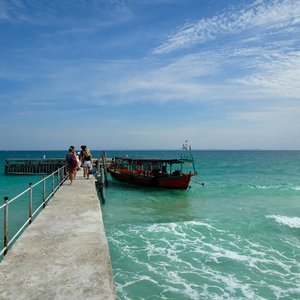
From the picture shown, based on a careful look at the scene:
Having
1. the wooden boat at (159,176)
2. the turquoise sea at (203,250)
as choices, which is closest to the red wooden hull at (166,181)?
the wooden boat at (159,176)

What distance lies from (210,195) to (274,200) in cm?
550

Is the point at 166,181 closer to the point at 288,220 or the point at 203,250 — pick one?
the point at 288,220

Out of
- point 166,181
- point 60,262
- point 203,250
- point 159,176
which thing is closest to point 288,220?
point 203,250

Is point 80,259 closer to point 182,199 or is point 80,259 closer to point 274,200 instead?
point 182,199

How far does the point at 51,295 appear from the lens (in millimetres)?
4152

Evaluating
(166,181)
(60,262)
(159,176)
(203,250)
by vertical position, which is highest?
(60,262)

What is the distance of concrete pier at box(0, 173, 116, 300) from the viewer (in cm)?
428

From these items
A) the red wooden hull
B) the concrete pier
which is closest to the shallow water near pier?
the concrete pier

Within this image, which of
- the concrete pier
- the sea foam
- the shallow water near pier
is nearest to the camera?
the concrete pier

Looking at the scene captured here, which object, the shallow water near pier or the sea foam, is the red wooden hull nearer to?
the shallow water near pier

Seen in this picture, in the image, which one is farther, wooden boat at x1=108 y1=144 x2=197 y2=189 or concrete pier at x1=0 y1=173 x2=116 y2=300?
wooden boat at x1=108 y1=144 x2=197 y2=189

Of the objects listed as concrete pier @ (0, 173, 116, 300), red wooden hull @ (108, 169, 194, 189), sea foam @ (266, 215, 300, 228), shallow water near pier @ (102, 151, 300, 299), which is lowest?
sea foam @ (266, 215, 300, 228)

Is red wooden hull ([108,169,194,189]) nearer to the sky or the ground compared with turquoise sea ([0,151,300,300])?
nearer to the sky

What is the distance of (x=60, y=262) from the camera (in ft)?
17.5
